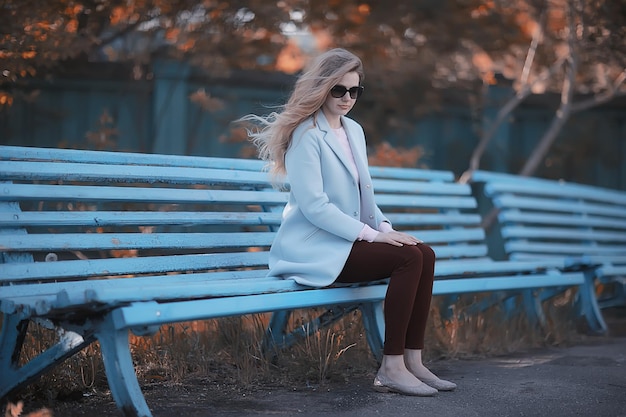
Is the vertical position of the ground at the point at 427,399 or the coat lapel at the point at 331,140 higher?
the coat lapel at the point at 331,140

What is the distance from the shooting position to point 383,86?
799 cm

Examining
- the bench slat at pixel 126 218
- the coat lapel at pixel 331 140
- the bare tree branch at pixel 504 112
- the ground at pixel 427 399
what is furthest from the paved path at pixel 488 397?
the bare tree branch at pixel 504 112

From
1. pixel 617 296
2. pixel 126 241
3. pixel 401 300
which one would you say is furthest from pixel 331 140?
pixel 617 296

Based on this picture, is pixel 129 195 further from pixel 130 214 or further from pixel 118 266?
pixel 118 266

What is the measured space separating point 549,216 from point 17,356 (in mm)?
3808

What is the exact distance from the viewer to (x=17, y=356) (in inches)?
140

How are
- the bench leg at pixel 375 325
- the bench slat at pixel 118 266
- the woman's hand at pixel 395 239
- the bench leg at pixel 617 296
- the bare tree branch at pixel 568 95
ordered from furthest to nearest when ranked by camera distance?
1. the bare tree branch at pixel 568 95
2. the bench leg at pixel 617 296
3. the bench leg at pixel 375 325
4. the woman's hand at pixel 395 239
5. the bench slat at pixel 118 266

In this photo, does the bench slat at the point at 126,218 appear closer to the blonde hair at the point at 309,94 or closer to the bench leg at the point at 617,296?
the blonde hair at the point at 309,94

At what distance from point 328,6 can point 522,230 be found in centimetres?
297

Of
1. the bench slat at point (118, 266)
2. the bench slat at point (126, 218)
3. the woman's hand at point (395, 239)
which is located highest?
the bench slat at point (126, 218)

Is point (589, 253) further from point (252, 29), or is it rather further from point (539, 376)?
point (252, 29)

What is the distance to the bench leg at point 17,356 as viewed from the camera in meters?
3.34

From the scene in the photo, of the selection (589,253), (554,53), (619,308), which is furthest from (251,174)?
(554,53)

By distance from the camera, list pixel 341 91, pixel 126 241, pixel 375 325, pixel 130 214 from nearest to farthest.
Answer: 1. pixel 126 241
2. pixel 130 214
3. pixel 341 91
4. pixel 375 325
